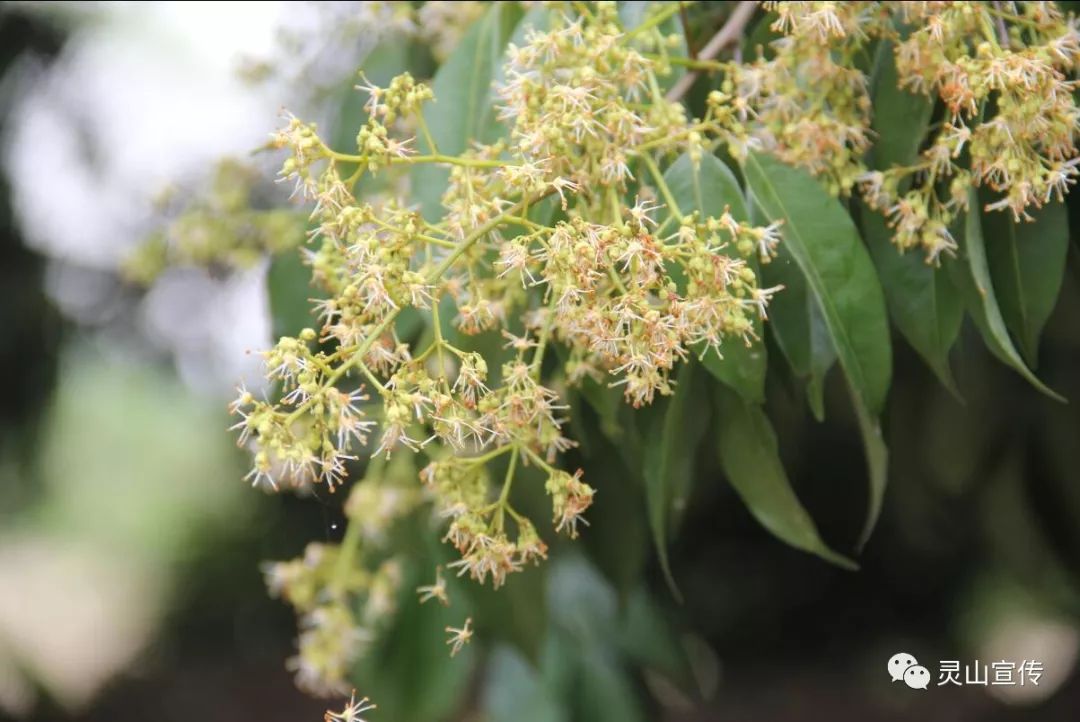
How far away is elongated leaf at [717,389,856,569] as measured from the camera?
→ 27.7 inches

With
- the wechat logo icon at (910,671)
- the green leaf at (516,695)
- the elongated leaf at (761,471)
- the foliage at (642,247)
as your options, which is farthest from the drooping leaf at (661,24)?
the green leaf at (516,695)

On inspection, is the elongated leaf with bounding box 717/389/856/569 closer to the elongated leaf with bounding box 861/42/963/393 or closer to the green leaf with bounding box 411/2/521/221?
the elongated leaf with bounding box 861/42/963/393

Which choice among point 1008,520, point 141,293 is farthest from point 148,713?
point 1008,520

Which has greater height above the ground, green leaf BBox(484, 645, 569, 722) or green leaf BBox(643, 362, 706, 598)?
green leaf BBox(643, 362, 706, 598)

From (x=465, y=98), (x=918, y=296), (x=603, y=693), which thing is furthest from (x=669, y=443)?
(x=603, y=693)

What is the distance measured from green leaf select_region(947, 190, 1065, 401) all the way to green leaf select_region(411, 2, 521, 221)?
303 millimetres

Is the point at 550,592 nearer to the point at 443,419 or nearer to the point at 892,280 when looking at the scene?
the point at 892,280

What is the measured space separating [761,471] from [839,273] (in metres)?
0.15

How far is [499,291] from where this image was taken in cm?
63

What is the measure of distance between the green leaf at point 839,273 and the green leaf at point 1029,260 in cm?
12

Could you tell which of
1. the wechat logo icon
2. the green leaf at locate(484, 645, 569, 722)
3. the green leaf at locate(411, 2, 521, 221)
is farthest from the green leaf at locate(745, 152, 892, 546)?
the green leaf at locate(484, 645, 569, 722)

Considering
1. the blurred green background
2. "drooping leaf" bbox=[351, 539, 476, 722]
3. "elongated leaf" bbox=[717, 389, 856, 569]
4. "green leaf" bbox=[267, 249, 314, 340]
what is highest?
"elongated leaf" bbox=[717, 389, 856, 569]

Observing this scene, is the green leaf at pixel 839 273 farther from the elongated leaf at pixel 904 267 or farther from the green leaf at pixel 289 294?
the green leaf at pixel 289 294

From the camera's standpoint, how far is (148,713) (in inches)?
130
